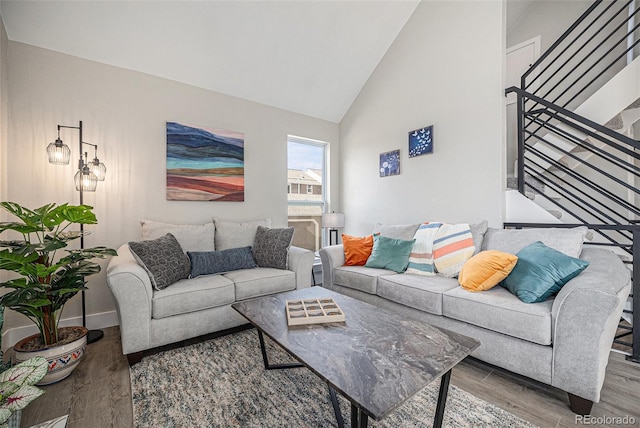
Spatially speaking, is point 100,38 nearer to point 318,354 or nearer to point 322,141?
point 322,141

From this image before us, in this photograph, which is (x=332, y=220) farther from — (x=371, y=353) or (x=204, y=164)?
(x=371, y=353)

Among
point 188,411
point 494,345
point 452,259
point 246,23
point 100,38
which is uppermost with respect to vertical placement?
point 246,23

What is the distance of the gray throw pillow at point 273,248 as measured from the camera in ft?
9.17

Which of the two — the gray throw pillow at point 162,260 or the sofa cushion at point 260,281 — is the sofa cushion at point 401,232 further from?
the gray throw pillow at point 162,260

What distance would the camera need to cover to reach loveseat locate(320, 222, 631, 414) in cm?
135

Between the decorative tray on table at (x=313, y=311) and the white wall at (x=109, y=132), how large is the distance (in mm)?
1987

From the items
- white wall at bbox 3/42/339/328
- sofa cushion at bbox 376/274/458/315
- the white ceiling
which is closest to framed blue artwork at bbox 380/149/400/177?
the white ceiling

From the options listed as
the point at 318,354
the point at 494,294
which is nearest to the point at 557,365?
the point at 494,294

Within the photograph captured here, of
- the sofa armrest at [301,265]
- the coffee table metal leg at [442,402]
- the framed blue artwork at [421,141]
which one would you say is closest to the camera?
the coffee table metal leg at [442,402]

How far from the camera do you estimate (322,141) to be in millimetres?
4250

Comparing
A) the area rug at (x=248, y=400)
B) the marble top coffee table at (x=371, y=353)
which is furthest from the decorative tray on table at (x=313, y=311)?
the area rug at (x=248, y=400)

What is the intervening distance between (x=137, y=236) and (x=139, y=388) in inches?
63.4

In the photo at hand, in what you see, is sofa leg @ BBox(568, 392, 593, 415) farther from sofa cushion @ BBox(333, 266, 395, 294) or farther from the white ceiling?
the white ceiling

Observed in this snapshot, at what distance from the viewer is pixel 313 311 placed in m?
1.56
